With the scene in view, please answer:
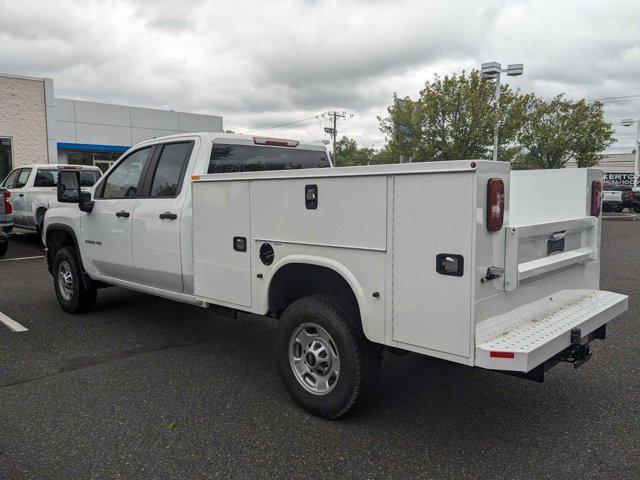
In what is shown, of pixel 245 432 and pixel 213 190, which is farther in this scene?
pixel 213 190

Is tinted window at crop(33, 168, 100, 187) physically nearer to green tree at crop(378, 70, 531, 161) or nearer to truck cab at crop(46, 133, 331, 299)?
truck cab at crop(46, 133, 331, 299)

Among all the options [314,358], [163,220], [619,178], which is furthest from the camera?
[619,178]

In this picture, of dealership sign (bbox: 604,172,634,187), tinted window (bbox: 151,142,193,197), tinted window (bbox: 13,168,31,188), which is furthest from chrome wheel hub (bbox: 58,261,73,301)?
dealership sign (bbox: 604,172,634,187)

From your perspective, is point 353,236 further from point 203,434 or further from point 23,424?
point 23,424

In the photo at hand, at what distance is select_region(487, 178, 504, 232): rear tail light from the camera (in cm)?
289

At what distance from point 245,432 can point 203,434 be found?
273 millimetres

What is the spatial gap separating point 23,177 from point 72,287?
8627 mm

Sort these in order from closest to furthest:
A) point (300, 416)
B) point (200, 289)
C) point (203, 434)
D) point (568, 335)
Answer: point (568, 335), point (203, 434), point (300, 416), point (200, 289)

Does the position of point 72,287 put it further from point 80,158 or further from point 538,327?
point 80,158

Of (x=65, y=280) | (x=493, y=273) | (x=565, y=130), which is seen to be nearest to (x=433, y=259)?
(x=493, y=273)

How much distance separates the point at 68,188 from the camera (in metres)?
5.77

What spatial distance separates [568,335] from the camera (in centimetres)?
318

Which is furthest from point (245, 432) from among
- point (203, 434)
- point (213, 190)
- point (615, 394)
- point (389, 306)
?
point (615, 394)

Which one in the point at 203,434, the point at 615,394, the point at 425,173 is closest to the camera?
the point at 425,173
